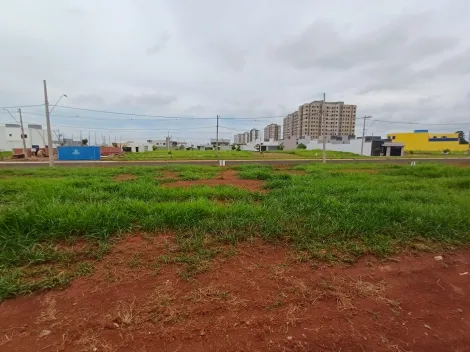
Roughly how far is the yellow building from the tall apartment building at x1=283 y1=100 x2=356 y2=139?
16.2 m

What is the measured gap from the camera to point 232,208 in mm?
4945

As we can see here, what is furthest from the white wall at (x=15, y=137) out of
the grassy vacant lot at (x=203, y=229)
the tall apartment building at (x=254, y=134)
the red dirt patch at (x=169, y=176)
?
the tall apartment building at (x=254, y=134)

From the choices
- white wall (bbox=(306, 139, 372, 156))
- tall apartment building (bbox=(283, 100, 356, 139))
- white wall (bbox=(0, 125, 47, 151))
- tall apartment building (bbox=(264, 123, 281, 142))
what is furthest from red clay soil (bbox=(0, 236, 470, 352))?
tall apartment building (bbox=(264, 123, 281, 142))

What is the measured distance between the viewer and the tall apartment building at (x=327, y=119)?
68.9m

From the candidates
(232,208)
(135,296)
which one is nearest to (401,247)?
(232,208)

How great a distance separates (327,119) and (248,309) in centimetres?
7794

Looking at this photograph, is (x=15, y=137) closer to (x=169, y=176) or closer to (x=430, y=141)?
(x=169, y=176)

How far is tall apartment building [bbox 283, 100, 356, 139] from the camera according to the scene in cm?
6894

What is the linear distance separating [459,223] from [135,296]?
564 centimetres

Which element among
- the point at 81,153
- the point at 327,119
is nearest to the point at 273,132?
the point at 327,119

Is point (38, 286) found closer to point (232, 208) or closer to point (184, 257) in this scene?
point (184, 257)

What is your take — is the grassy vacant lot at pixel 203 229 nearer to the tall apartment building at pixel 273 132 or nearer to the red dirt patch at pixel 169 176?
the red dirt patch at pixel 169 176

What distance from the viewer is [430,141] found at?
74312mm

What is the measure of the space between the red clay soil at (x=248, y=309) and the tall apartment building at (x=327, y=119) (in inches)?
2583
